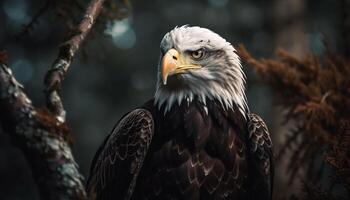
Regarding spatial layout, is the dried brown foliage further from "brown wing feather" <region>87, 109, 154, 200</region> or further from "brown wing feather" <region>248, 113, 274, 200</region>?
"brown wing feather" <region>87, 109, 154, 200</region>

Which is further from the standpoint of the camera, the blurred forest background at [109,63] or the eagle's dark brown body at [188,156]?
the blurred forest background at [109,63]

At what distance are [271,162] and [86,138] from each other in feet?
41.7

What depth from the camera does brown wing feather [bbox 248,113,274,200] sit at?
5781mm

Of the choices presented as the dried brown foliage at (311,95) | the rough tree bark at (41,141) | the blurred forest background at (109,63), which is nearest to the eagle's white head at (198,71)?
the dried brown foliage at (311,95)

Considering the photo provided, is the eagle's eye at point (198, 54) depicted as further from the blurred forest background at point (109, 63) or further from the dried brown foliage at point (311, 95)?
the blurred forest background at point (109, 63)

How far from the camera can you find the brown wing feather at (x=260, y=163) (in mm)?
5781

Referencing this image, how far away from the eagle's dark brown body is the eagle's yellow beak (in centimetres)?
32

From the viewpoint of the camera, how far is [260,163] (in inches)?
228

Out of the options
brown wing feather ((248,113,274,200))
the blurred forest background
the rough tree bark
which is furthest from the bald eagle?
the blurred forest background

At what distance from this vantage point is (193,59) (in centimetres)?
602

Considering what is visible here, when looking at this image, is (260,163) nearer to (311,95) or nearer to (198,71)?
(198,71)

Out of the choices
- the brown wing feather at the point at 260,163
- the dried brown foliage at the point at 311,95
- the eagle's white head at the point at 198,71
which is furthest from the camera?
the dried brown foliage at the point at 311,95

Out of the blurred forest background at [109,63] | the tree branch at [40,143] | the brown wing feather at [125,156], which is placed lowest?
the tree branch at [40,143]

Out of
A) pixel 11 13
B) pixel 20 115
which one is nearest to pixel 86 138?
pixel 11 13
